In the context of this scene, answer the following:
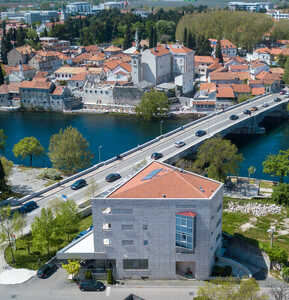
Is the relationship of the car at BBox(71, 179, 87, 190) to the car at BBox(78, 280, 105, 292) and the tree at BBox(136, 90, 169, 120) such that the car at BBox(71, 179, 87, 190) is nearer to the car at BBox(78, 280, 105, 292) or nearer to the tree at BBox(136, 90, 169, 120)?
the car at BBox(78, 280, 105, 292)

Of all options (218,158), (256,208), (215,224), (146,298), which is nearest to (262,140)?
(218,158)

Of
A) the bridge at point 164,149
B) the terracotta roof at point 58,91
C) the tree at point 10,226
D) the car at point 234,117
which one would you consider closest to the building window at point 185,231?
the bridge at point 164,149

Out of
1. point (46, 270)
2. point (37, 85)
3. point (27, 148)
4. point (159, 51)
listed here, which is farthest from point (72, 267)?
point (159, 51)

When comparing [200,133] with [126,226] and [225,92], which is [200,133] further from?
[126,226]

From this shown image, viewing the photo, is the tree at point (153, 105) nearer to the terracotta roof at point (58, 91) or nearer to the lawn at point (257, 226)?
the terracotta roof at point (58, 91)

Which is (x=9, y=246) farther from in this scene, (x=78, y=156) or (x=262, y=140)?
(x=262, y=140)
